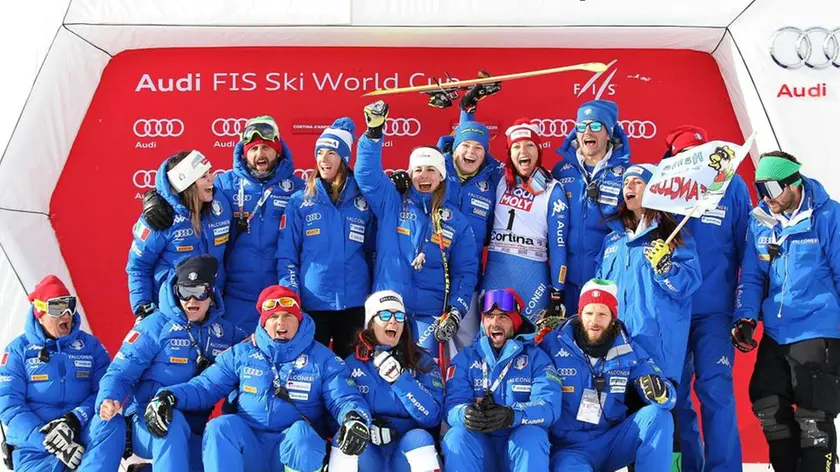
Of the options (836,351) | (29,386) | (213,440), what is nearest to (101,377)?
(29,386)

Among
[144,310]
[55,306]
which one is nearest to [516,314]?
[144,310]

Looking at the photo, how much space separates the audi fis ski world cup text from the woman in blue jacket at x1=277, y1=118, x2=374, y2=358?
1.23 metres

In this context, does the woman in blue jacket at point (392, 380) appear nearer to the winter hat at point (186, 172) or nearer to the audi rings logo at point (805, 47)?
the winter hat at point (186, 172)

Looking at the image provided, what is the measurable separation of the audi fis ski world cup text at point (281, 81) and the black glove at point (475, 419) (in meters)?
2.89

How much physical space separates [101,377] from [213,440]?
3.66 ft

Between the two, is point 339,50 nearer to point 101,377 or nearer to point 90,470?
point 101,377

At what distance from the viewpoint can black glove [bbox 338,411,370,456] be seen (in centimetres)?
515

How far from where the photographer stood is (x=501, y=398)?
549cm

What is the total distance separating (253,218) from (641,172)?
2337mm

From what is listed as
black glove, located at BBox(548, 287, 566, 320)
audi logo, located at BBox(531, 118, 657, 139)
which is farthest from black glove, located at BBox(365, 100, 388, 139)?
audi logo, located at BBox(531, 118, 657, 139)

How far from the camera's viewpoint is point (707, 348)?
19.8ft

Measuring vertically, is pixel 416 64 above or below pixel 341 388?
above

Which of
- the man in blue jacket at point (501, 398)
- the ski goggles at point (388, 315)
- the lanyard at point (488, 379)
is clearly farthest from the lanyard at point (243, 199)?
the lanyard at point (488, 379)

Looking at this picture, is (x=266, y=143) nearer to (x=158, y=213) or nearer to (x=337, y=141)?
(x=337, y=141)
